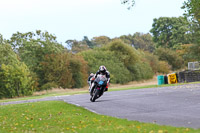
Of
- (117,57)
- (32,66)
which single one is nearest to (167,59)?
(117,57)

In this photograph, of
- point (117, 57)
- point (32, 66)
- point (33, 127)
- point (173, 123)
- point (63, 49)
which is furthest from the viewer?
point (117, 57)

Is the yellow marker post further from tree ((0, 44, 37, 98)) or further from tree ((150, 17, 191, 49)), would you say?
tree ((150, 17, 191, 49))

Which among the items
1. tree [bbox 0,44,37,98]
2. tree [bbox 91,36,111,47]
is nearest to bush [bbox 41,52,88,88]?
tree [bbox 0,44,37,98]

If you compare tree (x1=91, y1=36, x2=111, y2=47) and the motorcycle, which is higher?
tree (x1=91, y1=36, x2=111, y2=47)

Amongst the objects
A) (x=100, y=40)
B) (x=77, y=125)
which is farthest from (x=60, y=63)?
(x=100, y=40)

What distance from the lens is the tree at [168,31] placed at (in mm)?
94750

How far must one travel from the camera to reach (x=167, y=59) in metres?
90.9

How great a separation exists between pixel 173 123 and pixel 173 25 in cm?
8993

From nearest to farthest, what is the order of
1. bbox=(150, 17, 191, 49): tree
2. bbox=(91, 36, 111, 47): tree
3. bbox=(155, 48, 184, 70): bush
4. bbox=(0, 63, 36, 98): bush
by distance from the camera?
1. bbox=(0, 63, 36, 98): bush
2. bbox=(155, 48, 184, 70): bush
3. bbox=(150, 17, 191, 49): tree
4. bbox=(91, 36, 111, 47): tree

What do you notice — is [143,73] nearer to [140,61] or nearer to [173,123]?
[140,61]

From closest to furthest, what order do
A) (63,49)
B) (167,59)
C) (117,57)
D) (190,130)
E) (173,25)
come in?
(190,130) → (63,49) → (117,57) → (167,59) → (173,25)

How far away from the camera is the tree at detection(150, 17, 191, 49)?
311 ft

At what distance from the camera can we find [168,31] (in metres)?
101

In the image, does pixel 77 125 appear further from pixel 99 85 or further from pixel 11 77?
pixel 11 77
